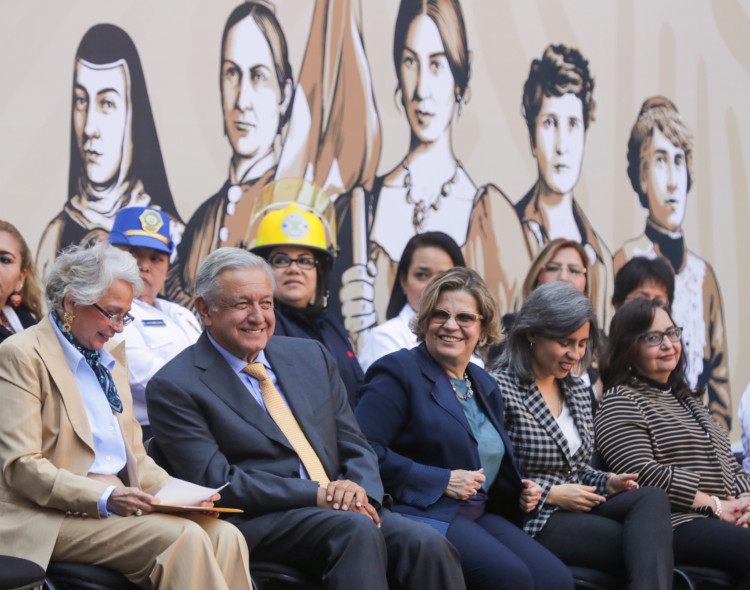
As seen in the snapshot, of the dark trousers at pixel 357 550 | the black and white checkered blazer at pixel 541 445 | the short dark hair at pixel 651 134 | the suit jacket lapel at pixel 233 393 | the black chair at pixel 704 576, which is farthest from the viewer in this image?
the short dark hair at pixel 651 134

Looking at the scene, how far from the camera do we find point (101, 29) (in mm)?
4648

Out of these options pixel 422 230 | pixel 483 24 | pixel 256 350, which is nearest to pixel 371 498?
pixel 256 350

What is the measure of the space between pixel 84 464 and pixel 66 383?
243 millimetres

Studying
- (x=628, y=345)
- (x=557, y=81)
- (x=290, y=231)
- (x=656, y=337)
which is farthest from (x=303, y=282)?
(x=557, y=81)

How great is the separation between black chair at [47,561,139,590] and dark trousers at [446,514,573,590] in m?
1.13

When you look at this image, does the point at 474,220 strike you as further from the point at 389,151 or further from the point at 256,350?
the point at 256,350

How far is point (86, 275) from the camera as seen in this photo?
3107 millimetres

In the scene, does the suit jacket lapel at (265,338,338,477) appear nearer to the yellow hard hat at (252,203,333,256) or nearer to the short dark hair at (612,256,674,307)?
the yellow hard hat at (252,203,333,256)

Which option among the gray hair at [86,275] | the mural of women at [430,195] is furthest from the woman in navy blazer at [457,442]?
the mural of women at [430,195]

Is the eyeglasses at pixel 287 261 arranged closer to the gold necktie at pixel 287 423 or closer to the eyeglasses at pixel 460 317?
the eyeglasses at pixel 460 317

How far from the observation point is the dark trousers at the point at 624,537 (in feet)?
11.5

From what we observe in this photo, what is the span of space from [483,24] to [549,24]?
1.67ft

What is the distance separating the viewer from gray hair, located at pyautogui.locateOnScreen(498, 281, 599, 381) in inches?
155

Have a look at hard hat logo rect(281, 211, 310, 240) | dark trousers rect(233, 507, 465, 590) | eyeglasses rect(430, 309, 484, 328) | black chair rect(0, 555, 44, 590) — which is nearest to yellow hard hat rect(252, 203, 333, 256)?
hard hat logo rect(281, 211, 310, 240)
